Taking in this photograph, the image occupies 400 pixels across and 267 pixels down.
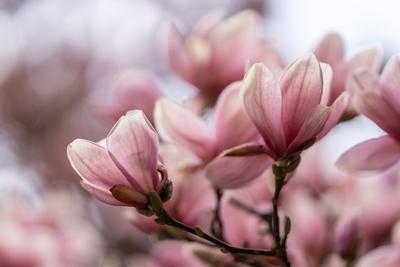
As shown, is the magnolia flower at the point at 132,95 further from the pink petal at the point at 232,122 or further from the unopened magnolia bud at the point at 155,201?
the unopened magnolia bud at the point at 155,201

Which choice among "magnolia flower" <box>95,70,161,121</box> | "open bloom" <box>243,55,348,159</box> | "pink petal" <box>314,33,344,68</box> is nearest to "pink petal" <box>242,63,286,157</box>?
"open bloom" <box>243,55,348,159</box>

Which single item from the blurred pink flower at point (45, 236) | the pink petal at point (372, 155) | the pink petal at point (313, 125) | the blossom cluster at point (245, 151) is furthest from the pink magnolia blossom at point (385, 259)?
the blurred pink flower at point (45, 236)

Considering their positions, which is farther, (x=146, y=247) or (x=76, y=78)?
(x=76, y=78)

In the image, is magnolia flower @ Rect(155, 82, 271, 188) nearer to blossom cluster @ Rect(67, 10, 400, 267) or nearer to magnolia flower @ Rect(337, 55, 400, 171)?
blossom cluster @ Rect(67, 10, 400, 267)

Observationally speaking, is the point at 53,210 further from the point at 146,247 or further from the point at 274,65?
the point at 274,65

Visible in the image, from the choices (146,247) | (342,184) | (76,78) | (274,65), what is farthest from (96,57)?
(274,65)

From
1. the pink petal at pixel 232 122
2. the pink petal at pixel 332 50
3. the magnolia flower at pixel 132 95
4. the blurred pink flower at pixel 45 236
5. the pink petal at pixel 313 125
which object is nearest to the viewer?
the pink petal at pixel 313 125
